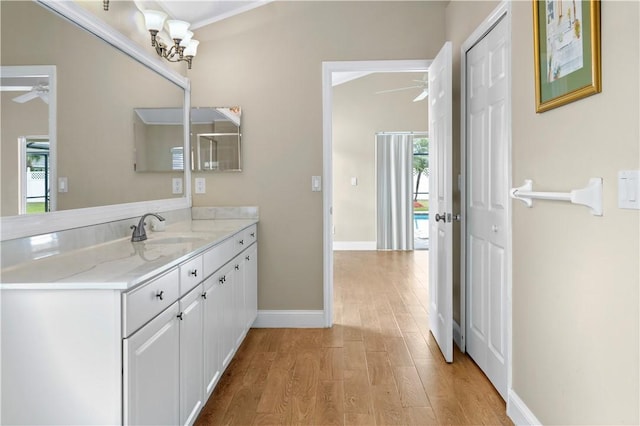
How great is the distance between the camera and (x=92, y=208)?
206 cm

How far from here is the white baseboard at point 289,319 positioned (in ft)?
A: 11.2

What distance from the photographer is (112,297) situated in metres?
1.25

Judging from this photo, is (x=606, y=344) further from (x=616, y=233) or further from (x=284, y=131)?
(x=284, y=131)

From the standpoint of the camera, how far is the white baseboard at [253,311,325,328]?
11.2 feet

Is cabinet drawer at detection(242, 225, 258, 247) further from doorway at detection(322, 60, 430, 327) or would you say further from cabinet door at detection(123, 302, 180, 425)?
cabinet door at detection(123, 302, 180, 425)

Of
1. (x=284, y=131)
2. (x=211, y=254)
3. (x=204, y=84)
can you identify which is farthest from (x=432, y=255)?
(x=204, y=84)

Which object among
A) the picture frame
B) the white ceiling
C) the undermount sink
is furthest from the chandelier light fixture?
the picture frame

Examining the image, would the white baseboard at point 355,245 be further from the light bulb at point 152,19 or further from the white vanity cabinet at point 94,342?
the white vanity cabinet at point 94,342

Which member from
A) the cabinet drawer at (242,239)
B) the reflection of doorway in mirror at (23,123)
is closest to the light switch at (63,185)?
the reflection of doorway in mirror at (23,123)

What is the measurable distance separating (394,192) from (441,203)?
14.7 ft

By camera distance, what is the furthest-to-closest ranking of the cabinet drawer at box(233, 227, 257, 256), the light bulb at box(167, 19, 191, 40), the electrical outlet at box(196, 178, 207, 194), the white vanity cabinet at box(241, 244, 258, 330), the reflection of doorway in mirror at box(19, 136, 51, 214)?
the electrical outlet at box(196, 178, 207, 194)
the white vanity cabinet at box(241, 244, 258, 330)
the light bulb at box(167, 19, 191, 40)
the cabinet drawer at box(233, 227, 257, 256)
the reflection of doorway in mirror at box(19, 136, 51, 214)

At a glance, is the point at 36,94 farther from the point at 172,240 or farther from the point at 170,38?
the point at 170,38

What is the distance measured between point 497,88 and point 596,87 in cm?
97

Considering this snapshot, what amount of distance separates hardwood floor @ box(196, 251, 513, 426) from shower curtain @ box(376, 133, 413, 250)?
3.57 m
